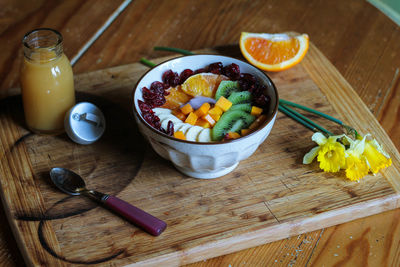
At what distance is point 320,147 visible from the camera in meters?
1.51

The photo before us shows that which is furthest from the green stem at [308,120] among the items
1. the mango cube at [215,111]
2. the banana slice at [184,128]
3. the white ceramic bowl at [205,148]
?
the banana slice at [184,128]

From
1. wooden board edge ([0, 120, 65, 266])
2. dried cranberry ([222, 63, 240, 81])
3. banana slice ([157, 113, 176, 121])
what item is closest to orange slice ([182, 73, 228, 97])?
dried cranberry ([222, 63, 240, 81])

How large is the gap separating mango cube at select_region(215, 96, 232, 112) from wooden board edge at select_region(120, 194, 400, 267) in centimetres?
38

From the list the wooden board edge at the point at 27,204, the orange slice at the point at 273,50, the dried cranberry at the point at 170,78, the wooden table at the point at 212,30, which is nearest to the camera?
the wooden board edge at the point at 27,204

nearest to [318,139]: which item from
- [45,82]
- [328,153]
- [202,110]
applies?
[328,153]

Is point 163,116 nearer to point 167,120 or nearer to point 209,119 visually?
point 167,120

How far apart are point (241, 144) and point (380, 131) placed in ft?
1.93

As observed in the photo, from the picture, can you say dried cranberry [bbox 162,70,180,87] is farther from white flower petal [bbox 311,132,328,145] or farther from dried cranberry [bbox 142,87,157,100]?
white flower petal [bbox 311,132,328,145]

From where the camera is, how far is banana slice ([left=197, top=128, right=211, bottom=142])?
1.40 m

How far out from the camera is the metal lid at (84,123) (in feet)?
5.17

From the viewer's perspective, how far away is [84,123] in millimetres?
1605

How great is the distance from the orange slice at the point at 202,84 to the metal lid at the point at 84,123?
12.2 inches

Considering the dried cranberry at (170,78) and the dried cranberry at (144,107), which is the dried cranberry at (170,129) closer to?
the dried cranberry at (144,107)

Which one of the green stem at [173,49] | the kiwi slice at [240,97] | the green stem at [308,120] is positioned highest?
the kiwi slice at [240,97]
